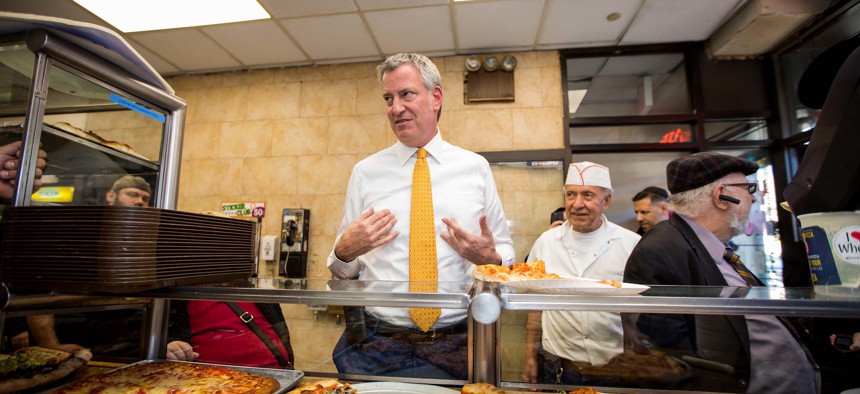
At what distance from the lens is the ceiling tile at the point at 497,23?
3.38 m

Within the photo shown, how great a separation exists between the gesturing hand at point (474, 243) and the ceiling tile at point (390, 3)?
261cm

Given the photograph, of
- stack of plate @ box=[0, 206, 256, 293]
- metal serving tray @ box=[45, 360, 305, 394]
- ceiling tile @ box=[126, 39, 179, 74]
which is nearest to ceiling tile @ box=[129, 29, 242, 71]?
ceiling tile @ box=[126, 39, 179, 74]

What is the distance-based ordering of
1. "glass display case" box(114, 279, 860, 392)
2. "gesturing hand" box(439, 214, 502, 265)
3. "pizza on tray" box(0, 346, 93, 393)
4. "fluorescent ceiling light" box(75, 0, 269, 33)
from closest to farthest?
1. "glass display case" box(114, 279, 860, 392)
2. "pizza on tray" box(0, 346, 93, 393)
3. "gesturing hand" box(439, 214, 502, 265)
4. "fluorescent ceiling light" box(75, 0, 269, 33)

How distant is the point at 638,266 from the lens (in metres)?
1.65

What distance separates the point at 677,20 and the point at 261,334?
14.1 ft

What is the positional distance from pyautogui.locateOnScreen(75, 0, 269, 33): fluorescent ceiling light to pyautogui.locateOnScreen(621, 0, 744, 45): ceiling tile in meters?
3.53

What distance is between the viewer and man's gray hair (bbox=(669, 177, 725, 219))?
1.77m

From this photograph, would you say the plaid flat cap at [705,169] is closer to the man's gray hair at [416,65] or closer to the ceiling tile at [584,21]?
the man's gray hair at [416,65]

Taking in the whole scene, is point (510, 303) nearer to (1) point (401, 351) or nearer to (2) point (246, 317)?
(1) point (401, 351)

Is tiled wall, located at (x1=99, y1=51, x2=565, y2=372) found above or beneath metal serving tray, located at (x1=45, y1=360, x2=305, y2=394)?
above

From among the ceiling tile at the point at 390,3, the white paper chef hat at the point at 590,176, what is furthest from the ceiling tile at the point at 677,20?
the ceiling tile at the point at 390,3

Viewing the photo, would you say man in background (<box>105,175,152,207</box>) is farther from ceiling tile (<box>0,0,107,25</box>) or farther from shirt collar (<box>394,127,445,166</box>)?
shirt collar (<box>394,127,445,166</box>)

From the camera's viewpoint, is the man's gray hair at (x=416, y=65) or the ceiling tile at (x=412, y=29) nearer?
the man's gray hair at (x=416, y=65)

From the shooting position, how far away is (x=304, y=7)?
3395mm
